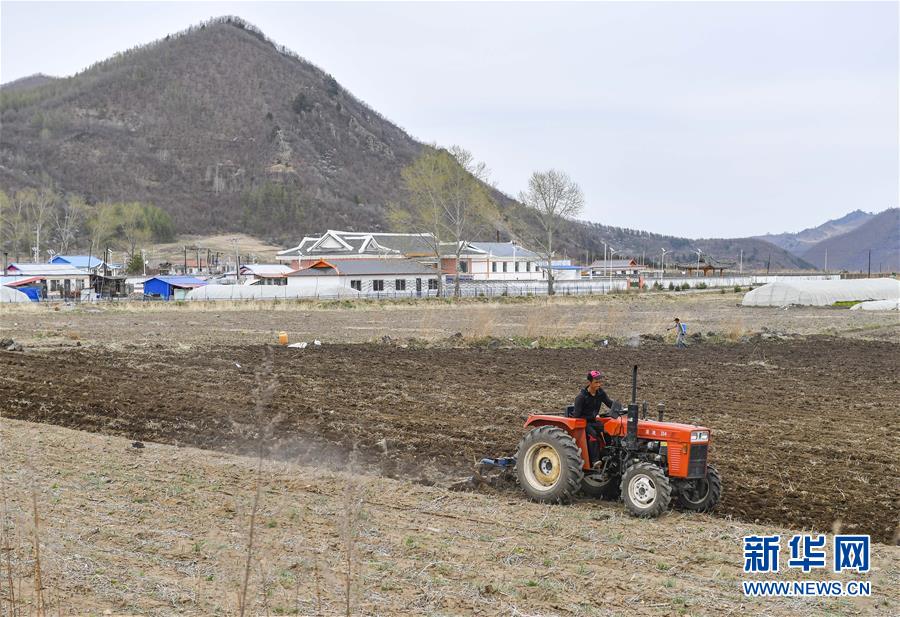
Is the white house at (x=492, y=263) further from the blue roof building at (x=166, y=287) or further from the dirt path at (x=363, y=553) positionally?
the dirt path at (x=363, y=553)

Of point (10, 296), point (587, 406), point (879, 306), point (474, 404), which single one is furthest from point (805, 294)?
point (587, 406)

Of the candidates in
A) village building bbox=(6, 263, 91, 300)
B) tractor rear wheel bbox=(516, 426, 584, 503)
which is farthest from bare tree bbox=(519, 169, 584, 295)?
tractor rear wheel bbox=(516, 426, 584, 503)

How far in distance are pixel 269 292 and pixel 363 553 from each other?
212ft

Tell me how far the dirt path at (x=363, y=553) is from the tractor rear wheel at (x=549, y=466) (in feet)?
0.61

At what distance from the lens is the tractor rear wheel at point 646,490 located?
32.4ft

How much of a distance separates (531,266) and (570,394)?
306ft

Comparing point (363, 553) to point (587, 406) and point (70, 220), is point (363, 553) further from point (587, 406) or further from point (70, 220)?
point (70, 220)

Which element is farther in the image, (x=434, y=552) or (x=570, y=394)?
(x=570, y=394)

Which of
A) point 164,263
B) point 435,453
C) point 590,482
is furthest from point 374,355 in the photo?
point 164,263

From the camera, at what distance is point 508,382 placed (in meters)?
22.1

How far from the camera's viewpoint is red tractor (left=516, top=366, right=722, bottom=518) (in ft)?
32.8

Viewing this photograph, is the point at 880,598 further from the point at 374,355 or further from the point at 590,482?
the point at 374,355

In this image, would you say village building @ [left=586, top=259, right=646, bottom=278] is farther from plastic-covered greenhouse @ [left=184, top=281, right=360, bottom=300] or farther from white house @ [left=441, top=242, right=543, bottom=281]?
plastic-covered greenhouse @ [left=184, top=281, right=360, bottom=300]

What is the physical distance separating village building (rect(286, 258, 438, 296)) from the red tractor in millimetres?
65714
